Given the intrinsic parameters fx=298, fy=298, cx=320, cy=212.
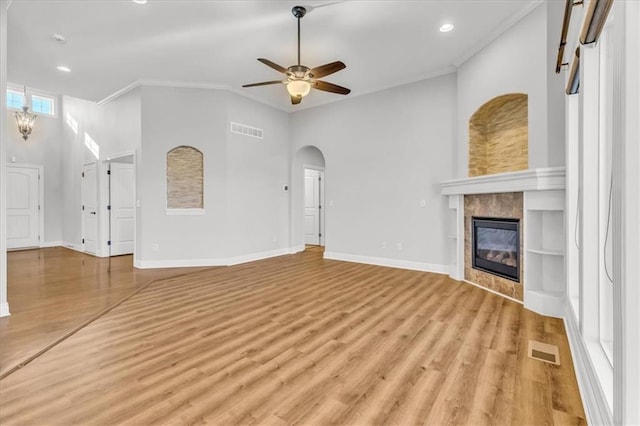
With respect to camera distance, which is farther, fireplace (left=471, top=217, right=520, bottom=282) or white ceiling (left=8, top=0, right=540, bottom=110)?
fireplace (left=471, top=217, right=520, bottom=282)

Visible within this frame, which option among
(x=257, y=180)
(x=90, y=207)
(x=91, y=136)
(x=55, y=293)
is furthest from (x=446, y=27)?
(x=90, y=207)

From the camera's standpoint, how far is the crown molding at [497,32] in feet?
11.5

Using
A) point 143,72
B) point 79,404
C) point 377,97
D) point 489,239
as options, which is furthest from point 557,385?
point 143,72

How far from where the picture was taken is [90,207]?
23.7ft

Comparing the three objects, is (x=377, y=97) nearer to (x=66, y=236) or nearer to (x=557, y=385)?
(x=557, y=385)

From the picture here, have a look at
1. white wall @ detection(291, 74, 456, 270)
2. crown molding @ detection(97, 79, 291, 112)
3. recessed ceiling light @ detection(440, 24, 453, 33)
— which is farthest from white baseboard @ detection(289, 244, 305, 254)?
recessed ceiling light @ detection(440, 24, 453, 33)

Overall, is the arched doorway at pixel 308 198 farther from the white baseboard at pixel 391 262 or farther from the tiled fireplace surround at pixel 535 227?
the tiled fireplace surround at pixel 535 227

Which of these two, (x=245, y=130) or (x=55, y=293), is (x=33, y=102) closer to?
(x=245, y=130)

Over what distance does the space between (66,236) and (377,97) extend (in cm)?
916

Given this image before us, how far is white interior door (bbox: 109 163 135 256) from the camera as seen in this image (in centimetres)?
693

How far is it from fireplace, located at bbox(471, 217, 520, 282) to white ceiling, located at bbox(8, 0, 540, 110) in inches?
102

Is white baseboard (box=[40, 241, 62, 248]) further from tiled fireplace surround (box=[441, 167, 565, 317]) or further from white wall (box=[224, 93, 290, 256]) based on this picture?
tiled fireplace surround (box=[441, 167, 565, 317])

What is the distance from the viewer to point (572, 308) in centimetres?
260

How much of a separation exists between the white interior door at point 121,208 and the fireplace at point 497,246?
7.43m
